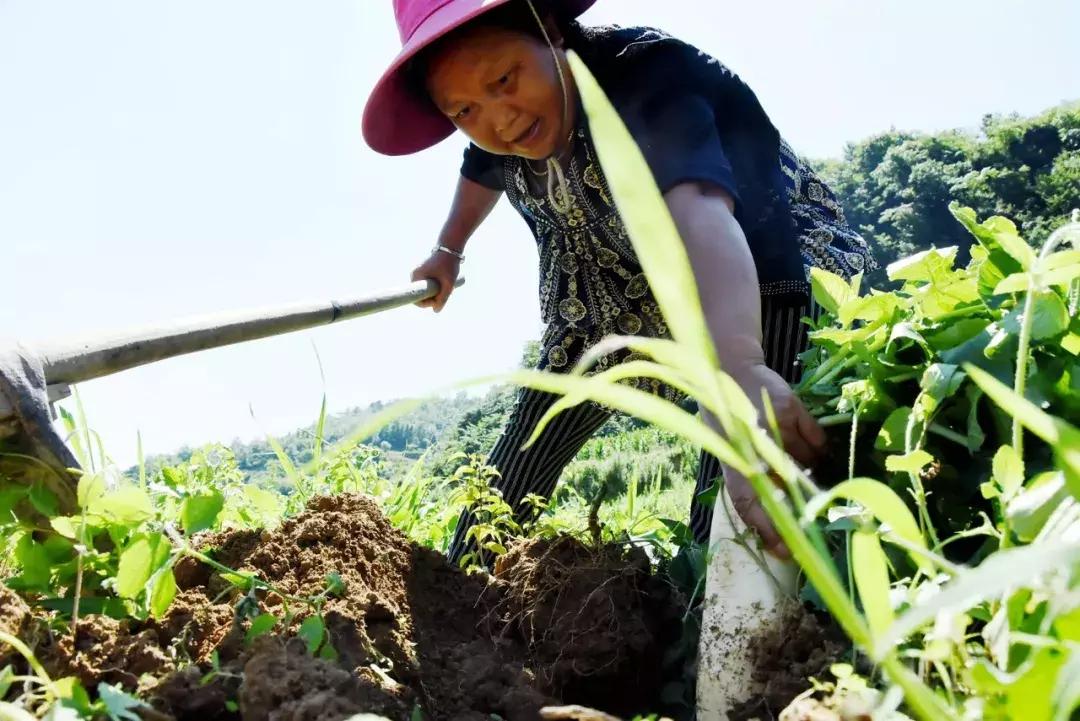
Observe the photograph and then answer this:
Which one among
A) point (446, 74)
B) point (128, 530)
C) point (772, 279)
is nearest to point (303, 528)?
point (128, 530)

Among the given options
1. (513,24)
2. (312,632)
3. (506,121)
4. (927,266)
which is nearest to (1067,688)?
(312,632)

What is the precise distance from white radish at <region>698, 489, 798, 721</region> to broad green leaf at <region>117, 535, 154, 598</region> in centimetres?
61

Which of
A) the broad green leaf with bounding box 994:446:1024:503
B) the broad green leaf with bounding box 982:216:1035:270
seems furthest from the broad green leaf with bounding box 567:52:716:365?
the broad green leaf with bounding box 982:216:1035:270

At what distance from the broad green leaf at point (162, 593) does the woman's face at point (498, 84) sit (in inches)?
44.8

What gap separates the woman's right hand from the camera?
2.51 metres

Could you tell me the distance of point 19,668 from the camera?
775mm

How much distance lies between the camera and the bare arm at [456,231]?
8.23 ft

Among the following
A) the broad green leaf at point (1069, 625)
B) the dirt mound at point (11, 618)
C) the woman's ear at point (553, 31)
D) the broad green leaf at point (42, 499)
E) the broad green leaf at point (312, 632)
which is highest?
the woman's ear at point (553, 31)

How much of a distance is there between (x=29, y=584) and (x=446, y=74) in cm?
119

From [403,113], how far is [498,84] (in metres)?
0.46

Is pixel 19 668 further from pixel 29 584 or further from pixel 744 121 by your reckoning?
pixel 744 121

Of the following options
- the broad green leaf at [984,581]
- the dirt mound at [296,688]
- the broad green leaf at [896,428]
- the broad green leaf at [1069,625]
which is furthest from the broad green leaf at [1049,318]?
the dirt mound at [296,688]

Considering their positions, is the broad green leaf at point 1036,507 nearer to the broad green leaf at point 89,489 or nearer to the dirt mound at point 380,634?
the dirt mound at point 380,634

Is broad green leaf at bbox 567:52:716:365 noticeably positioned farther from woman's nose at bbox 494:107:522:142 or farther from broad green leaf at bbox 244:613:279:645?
woman's nose at bbox 494:107:522:142
